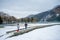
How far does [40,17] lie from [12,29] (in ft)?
1.66

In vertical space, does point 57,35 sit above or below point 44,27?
below

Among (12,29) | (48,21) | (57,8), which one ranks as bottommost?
(12,29)

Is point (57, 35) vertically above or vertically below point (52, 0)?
below

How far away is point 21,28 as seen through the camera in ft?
5.02

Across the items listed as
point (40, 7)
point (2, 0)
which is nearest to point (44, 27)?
point (40, 7)

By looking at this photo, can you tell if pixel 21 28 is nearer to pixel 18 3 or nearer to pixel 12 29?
pixel 12 29

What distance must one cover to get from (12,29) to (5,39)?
0.19 meters

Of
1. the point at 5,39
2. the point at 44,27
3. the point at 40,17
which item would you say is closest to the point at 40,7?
the point at 40,17

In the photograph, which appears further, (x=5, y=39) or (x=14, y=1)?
(x=14, y=1)

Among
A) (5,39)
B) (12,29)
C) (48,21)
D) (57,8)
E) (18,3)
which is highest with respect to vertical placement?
(18,3)

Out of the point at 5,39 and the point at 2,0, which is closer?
the point at 5,39

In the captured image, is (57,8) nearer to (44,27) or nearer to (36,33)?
(44,27)

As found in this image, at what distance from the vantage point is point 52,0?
5.03 ft

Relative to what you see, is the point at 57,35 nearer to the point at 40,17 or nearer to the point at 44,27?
the point at 44,27
